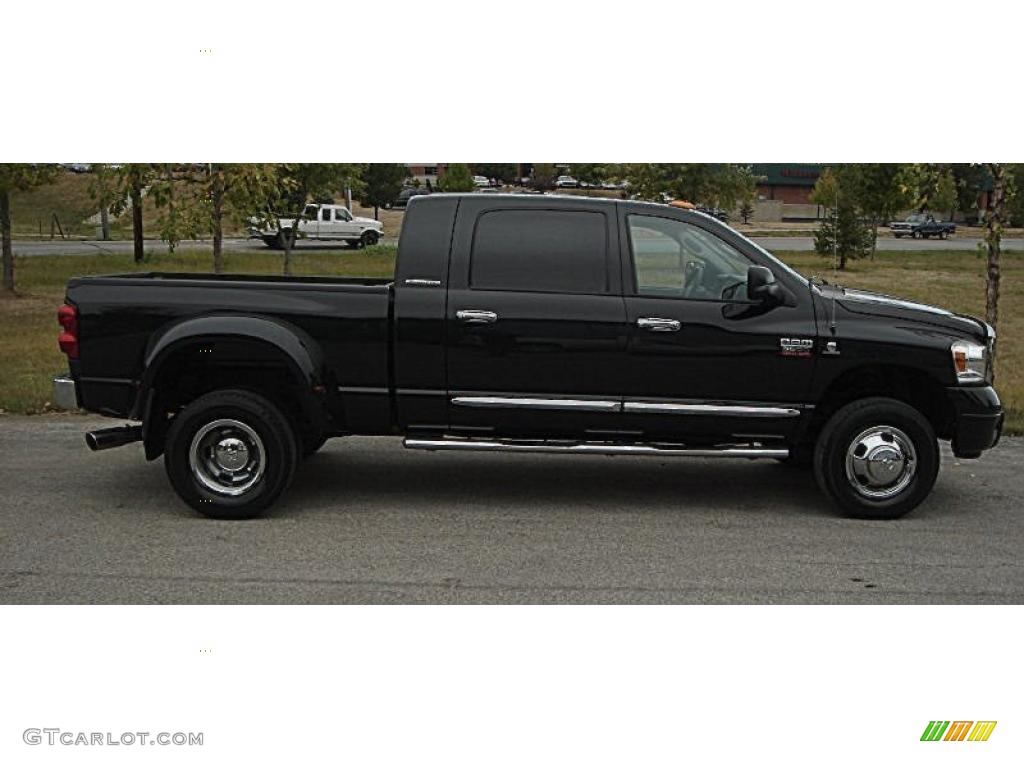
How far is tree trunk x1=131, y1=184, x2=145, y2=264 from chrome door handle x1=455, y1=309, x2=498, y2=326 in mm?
3527

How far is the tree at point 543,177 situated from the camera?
24.0ft

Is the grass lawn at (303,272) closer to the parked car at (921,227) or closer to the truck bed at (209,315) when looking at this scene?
the parked car at (921,227)

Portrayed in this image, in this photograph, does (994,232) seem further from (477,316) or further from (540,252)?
(477,316)

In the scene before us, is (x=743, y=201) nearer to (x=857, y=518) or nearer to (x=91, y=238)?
(x=857, y=518)

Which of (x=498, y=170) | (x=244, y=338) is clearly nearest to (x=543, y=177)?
(x=498, y=170)

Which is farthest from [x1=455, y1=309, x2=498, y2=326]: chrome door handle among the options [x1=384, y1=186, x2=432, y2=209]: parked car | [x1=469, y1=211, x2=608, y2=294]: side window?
[x1=384, y1=186, x2=432, y2=209]: parked car

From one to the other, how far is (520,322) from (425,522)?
52.9 inches

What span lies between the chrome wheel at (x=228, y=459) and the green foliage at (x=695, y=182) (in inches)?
133

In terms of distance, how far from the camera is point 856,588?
580 cm

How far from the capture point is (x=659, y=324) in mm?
6941

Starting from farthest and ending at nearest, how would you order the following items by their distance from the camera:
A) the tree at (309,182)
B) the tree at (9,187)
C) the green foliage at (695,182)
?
the tree at (9,187) < the green foliage at (695,182) < the tree at (309,182)

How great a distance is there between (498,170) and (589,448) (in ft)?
6.16

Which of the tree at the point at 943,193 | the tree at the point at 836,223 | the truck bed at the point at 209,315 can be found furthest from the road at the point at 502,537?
the tree at the point at 943,193

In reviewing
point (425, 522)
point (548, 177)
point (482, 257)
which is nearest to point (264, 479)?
point (425, 522)
